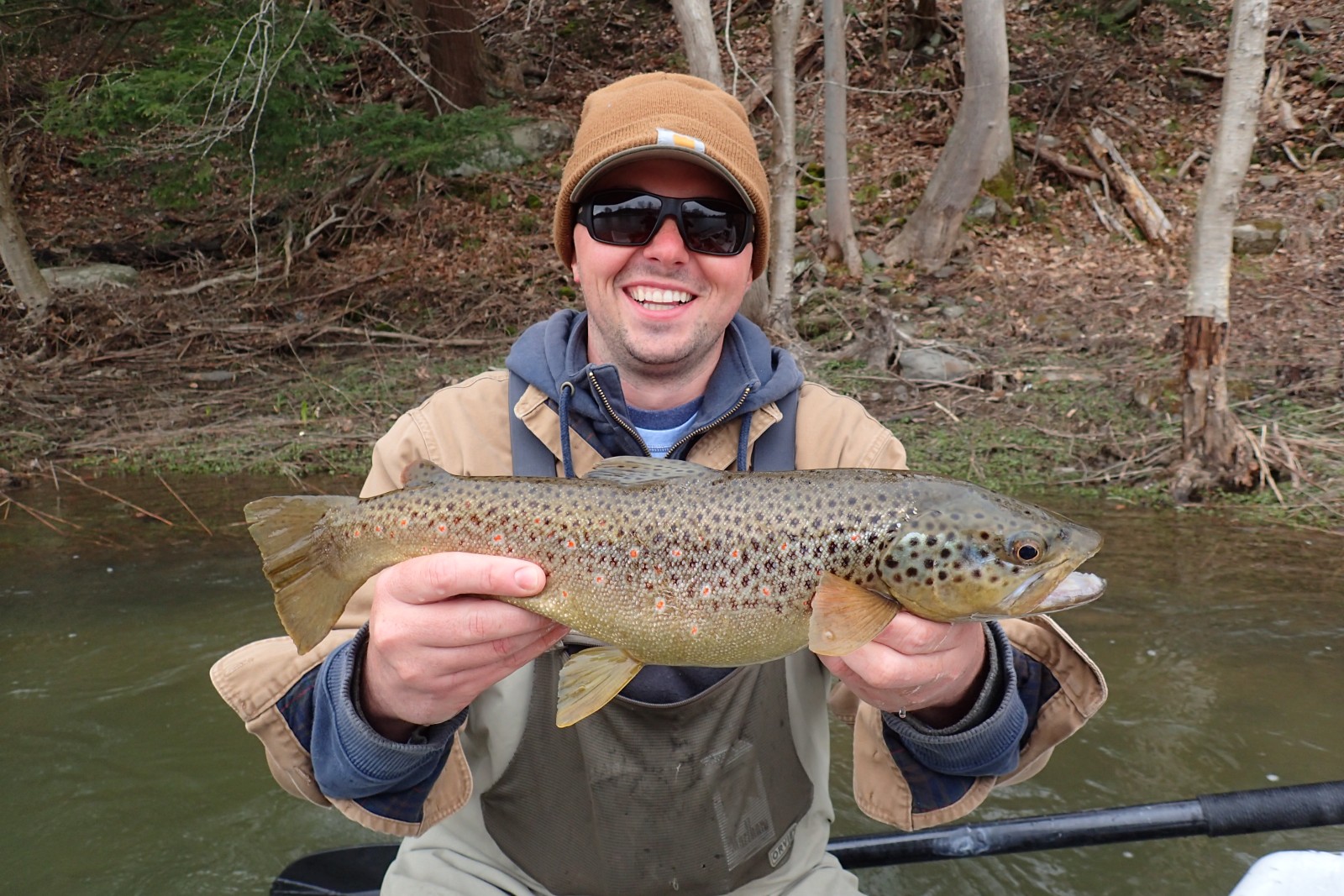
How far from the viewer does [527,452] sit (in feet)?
9.78

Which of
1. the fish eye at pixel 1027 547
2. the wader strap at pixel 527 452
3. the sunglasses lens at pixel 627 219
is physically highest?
the sunglasses lens at pixel 627 219

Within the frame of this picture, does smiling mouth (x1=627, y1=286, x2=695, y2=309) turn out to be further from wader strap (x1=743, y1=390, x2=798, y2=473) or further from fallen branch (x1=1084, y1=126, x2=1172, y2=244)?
fallen branch (x1=1084, y1=126, x2=1172, y2=244)

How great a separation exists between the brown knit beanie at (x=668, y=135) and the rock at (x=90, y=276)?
12.0 meters

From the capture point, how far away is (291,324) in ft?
39.9

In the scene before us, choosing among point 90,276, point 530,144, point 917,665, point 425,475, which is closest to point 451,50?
point 530,144

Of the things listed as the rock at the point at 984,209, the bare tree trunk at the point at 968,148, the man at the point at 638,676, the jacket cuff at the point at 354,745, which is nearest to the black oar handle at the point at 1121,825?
the man at the point at 638,676

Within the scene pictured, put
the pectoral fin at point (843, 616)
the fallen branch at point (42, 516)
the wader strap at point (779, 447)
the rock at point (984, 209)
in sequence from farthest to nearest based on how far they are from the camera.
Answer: the rock at point (984, 209), the fallen branch at point (42, 516), the wader strap at point (779, 447), the pectoral fin at point (843, 616)

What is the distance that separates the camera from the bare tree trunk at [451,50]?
15750mm

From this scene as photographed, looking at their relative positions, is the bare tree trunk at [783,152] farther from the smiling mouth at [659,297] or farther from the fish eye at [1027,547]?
the fish eye at [1027,547]

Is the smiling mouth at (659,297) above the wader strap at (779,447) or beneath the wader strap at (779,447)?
above

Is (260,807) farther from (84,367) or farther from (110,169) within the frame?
(110,169)

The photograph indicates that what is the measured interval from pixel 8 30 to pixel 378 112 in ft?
16.0

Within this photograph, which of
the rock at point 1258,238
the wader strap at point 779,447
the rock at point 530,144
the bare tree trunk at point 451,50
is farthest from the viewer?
the bare tree trunk at point 451,50

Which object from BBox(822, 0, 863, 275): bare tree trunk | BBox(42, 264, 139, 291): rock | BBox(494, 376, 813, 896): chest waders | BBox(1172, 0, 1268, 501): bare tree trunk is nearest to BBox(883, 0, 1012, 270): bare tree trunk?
BBox(822, 0, 863, 275): bare tree trunk
